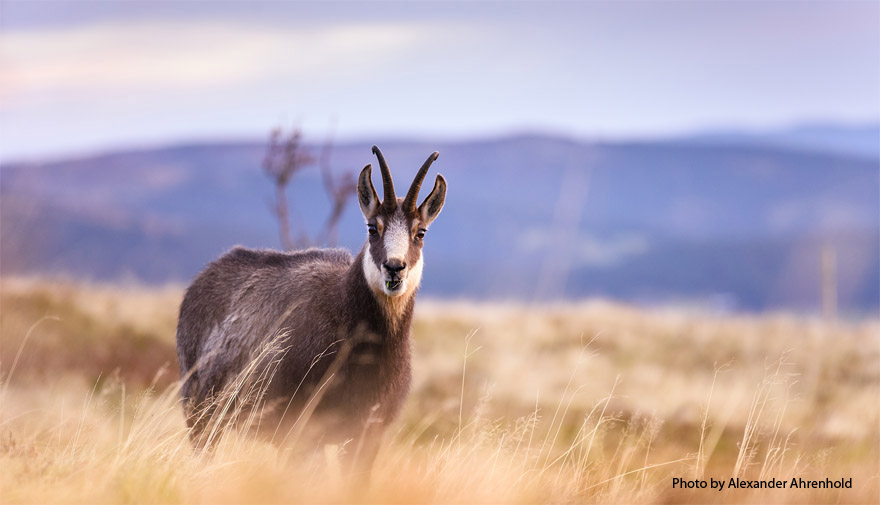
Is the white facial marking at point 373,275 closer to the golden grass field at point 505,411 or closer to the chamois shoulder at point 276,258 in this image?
the chamois shoulder at point 276,258

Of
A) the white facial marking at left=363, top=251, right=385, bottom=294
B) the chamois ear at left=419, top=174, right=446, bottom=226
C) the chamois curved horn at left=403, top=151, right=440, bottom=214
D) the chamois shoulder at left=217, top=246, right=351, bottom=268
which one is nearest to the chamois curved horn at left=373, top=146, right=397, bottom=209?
the chamois curved horn at left=403, top=151, right=440, bottom=214

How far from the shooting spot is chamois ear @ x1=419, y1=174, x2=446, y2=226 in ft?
22.9

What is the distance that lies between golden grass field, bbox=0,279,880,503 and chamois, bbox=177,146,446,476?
0.39 metres

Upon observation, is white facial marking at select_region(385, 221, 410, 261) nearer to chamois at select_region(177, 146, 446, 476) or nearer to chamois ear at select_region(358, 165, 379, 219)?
chamois at select_region(177, 146, 446, 476)

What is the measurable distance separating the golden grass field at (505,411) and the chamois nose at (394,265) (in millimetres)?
1371

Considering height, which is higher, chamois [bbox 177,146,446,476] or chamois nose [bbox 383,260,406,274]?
chamois nose [bbox 383,260,406,274]

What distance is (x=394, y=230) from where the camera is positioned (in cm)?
672

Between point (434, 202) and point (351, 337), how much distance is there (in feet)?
4.30

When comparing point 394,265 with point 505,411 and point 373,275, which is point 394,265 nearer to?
point 373,275

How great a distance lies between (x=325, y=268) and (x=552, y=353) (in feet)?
41.7

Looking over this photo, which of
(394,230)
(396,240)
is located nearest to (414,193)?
(394,230)

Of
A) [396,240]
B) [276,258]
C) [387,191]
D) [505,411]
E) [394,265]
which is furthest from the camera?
[505,411]

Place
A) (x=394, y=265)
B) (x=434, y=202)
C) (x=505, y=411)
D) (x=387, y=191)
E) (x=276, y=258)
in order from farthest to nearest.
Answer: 1. (x=505, y=411)
2. (x=276, y=258)
3. (x=434, y=202)
4. (x=387, y=191)
5. (x=394, y=265)

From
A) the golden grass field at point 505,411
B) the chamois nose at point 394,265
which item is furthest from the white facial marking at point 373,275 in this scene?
the golden grass field at point 505,411
